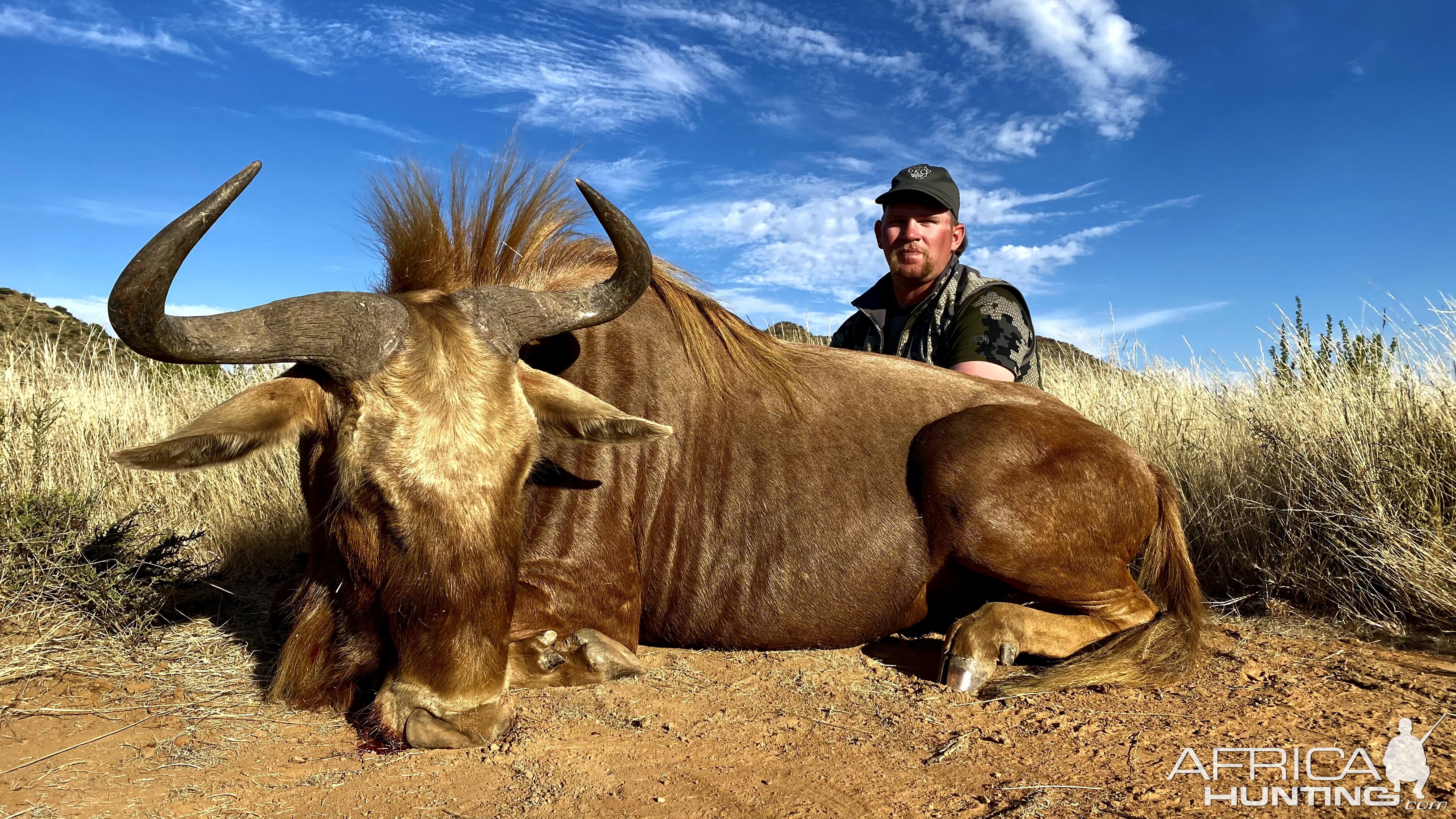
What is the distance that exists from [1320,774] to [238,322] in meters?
3.81

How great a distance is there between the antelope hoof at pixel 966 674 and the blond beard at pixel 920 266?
3.39 metres

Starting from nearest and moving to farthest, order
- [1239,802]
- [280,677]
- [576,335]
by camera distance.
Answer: [1239,802] → [280,677] → [576,335]

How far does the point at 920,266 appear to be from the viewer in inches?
246

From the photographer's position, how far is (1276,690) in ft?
11.5

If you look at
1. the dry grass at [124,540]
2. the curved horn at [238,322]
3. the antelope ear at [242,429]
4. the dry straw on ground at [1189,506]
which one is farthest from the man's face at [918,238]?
the dry grass at [124,540]

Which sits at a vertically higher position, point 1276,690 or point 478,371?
point 478,371

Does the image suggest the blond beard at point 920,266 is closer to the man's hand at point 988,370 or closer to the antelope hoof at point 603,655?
the man's hand at point 988,370

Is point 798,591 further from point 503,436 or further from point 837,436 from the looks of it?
point 503,436

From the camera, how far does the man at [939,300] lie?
5.66 meters

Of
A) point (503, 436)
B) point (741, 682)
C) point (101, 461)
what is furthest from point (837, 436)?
point (101, 461)

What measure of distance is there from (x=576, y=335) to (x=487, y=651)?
157 centimetres

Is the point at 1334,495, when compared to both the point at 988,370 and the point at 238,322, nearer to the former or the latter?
the point at 988,370

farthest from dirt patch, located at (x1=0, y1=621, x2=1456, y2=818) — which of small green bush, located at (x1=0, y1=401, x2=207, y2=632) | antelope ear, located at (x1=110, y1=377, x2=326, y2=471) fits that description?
antelope ear, located at (x1=110, y1=377, x2=326, y2=471)

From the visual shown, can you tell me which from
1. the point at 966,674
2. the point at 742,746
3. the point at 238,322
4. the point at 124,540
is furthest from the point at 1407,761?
the point at 124,540
